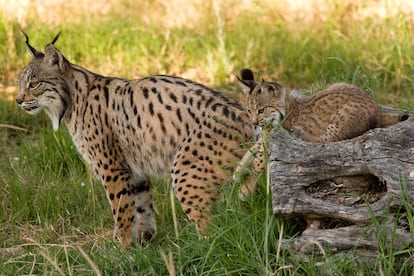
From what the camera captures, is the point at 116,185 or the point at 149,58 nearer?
the point at 116,185

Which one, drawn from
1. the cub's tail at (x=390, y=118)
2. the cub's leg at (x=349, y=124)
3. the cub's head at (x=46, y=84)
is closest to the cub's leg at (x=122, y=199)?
the cub's head at (x=46, y=84)

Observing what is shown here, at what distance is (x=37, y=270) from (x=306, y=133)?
1.97m

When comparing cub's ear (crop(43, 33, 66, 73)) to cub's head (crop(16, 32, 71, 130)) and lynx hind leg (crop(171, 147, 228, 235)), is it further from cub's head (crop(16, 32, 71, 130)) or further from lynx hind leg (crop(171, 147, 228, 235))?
lynx hind leg (crop(171, 147, 228, 235))

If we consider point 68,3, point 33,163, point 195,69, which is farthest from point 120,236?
point 68,3

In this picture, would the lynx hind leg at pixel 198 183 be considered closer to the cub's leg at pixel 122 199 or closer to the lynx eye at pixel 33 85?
the cub's leg at pixel 122 199

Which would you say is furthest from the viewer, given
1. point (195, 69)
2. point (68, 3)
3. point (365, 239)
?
point (68, 3)

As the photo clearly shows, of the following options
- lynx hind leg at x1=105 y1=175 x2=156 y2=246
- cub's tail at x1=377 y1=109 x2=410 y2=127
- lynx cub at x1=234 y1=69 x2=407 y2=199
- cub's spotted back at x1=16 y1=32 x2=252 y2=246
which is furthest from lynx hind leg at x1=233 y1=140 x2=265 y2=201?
lynx hind leg at x1=105 y1=175 x2=156 y2=246

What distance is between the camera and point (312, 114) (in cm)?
576

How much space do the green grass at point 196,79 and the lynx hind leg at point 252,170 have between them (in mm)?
66

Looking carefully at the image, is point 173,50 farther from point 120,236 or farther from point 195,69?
point 120,236

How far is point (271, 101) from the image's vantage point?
5.93m

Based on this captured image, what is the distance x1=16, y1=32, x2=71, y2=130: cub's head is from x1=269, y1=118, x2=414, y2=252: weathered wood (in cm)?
242

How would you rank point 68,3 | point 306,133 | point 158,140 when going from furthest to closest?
point 68,3 → point 158,140 → point 306,133

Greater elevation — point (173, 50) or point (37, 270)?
point (173, 50)
